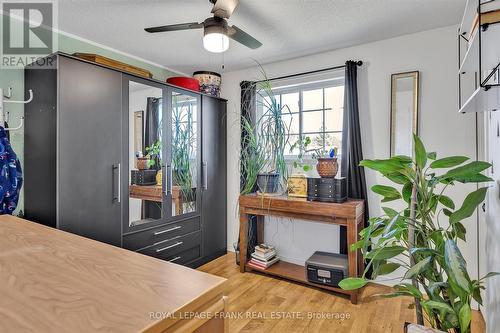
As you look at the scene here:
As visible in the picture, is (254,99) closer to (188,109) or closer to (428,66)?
(188,109)

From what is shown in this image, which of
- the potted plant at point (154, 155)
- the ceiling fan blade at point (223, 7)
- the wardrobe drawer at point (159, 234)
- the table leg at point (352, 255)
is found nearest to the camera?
the ceiling fan blade at point (223, 7)

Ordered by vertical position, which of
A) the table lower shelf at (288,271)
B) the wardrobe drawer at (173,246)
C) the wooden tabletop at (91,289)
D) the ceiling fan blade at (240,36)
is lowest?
the table lower shelf at (288,271)

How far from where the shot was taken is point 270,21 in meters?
2.26

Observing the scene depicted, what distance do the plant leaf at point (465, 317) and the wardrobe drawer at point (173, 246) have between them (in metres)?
2.34

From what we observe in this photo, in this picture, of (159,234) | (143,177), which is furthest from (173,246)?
(143,177)

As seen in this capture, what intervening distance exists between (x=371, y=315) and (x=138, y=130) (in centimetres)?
250

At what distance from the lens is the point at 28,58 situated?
230cm

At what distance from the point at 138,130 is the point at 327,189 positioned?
1805 millimetres

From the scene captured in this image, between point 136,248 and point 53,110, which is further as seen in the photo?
point 136,248

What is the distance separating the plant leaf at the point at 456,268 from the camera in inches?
40.1

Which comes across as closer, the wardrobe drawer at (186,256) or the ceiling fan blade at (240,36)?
the ceiling fan blade at (240,36)

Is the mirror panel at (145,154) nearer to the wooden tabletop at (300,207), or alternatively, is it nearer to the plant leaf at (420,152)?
the wooden tabletop at (300,207)

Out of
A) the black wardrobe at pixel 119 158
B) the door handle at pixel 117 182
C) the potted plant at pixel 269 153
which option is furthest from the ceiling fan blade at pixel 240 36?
the door handle at pixel 117 182

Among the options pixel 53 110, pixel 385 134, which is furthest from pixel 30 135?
pixel 385 134
